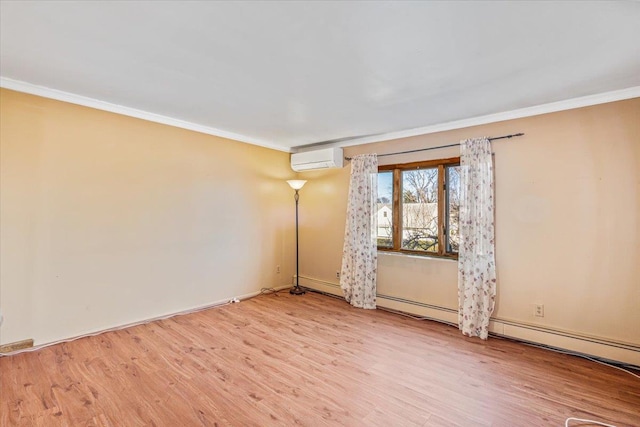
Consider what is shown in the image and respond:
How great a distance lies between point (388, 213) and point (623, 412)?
9.00ft

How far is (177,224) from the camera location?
367 centimetres

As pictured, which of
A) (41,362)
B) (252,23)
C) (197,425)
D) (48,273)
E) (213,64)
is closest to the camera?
(252,23)

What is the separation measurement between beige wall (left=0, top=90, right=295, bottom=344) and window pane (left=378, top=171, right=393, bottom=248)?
1895 millimetres

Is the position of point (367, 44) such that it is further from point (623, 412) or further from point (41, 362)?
point (41, 362)

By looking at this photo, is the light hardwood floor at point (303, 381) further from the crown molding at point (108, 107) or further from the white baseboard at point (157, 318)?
the crown molding at point (108, 107)

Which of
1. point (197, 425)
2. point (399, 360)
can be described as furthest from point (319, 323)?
point (197, 425)

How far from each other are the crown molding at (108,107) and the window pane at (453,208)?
112 inches

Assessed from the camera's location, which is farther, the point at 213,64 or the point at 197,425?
the point at 213,64

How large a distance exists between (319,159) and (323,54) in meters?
2.49

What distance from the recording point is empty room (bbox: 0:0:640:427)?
1842 mm

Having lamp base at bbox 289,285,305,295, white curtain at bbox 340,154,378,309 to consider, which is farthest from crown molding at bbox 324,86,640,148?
lamp base at bbox 289,285,305,295

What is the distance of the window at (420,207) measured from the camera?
3.58 metres

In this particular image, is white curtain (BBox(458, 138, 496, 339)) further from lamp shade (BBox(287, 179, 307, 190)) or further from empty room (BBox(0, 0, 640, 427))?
lamp shade (BBox(287, 179, 307, 190))

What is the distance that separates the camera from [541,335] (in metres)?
Answer: 2.92
